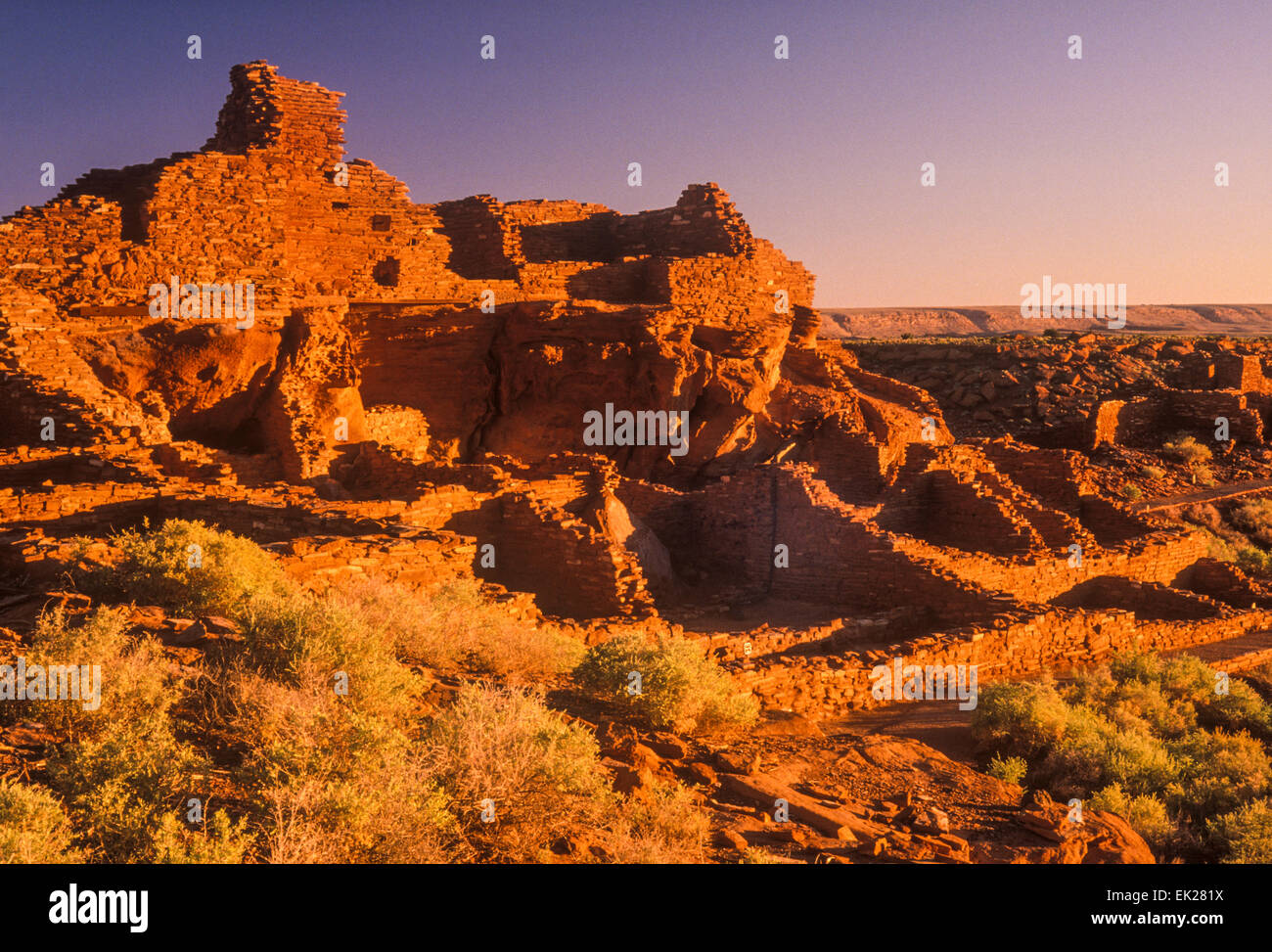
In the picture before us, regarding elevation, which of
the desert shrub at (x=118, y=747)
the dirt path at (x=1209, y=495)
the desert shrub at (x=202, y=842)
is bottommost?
the dirt path at (x=1209, y=495)

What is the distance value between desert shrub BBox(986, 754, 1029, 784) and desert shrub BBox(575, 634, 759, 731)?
196cm

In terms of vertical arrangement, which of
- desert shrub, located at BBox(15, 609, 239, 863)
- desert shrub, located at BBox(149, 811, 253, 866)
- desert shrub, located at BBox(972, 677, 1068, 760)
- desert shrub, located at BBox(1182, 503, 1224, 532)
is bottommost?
desert shrub, located at BBox(1182, 503, 1224, 532)

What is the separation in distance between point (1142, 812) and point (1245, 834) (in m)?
0.63

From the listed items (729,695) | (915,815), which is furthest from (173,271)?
(915,815)

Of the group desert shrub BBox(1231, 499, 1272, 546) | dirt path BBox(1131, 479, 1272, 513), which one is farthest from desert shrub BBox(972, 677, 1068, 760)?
desert shrub BBox(1231, 499, 1272, 546)

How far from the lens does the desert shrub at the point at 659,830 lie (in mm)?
4773

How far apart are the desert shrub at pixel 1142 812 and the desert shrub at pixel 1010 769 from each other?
602 millimetres

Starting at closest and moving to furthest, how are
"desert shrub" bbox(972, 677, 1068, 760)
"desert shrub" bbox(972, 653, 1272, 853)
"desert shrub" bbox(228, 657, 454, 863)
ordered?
"desert shrub" bbox(228, 657, 454, 863) → "desert shrub" bbox(972, 653, 1272, 853) → "desert shrub" bbox(972, 677, 1068, 760)

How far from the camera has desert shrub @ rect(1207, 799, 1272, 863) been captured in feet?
22.1

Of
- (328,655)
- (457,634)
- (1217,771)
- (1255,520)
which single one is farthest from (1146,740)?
(1255,520)

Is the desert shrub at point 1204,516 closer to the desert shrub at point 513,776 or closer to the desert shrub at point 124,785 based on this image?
the desert shrub at point 513,776

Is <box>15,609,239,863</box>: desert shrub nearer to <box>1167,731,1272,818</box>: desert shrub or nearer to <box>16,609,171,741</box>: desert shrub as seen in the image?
<box>16,609,171,741</box>: desert shrub

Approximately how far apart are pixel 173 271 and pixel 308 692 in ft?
38.4

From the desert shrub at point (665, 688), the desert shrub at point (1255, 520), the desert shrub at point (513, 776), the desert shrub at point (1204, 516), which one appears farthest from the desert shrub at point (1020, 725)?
the desert shrub at point (1255, 520)
